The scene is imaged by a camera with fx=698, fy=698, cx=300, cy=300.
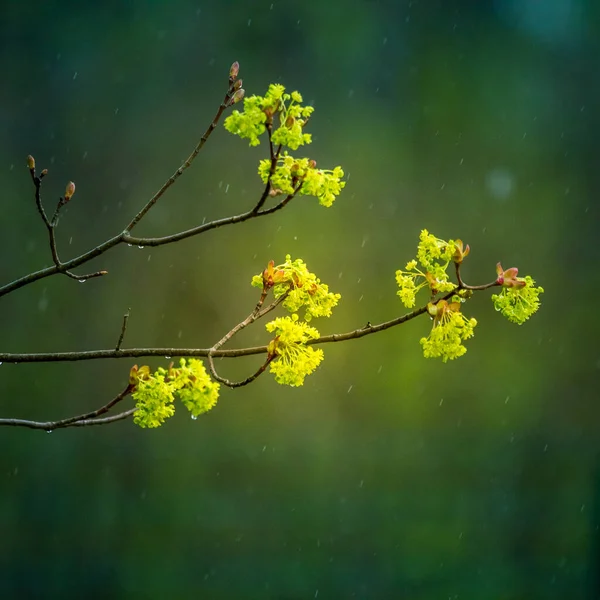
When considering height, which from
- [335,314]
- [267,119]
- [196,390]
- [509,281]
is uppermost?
[335,314]

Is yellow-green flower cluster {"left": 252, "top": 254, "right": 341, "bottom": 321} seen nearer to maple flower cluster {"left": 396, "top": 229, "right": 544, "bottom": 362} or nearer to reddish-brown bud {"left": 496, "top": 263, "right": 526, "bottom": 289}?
maple flower cluster {"left": 396, "top": 229, "right": 544, "bottom": 362}

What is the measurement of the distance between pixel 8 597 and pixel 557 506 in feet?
7.16

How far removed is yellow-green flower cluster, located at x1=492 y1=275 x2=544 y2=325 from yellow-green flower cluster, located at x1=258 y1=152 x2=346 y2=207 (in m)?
0.26

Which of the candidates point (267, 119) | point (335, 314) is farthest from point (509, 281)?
point (335, 314)

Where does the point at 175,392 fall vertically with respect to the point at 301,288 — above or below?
below

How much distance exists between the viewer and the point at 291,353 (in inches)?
32.8

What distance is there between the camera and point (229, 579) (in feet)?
8.98

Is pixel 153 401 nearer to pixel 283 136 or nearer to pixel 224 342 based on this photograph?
pixel 224 342

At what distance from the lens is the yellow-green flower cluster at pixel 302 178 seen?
0.75m

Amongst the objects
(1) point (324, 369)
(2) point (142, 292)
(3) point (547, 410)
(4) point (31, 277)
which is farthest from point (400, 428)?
(4) point (31, 277)

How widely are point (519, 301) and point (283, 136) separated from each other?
0.37m

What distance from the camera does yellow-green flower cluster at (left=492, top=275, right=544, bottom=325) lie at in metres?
0.87

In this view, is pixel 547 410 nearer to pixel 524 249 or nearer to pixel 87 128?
pixel 524 249

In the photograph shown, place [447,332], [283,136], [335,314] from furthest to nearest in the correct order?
[335,314], [447,332], [283,136]
